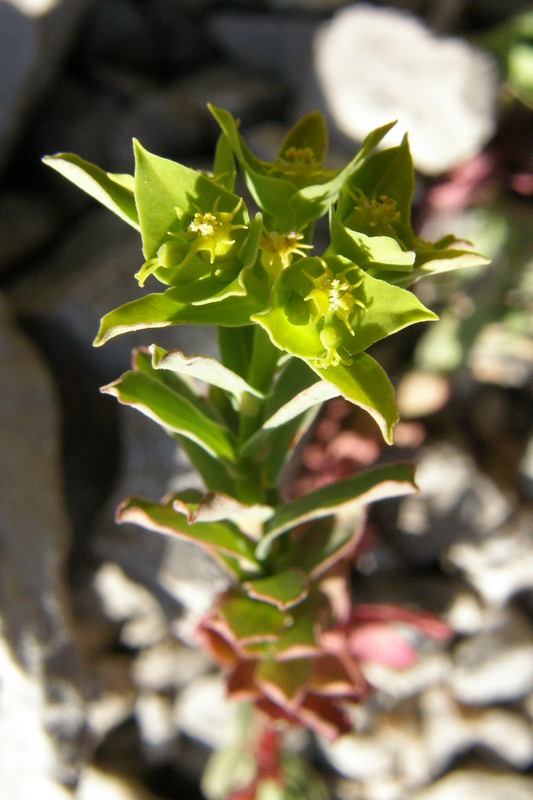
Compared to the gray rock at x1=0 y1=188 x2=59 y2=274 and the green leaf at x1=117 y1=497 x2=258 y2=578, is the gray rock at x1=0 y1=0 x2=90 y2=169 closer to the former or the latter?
the gray rock at x1=0 y1=188 x2=59 y2=274

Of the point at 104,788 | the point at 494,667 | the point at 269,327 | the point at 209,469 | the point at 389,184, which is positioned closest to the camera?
the point at 269,327

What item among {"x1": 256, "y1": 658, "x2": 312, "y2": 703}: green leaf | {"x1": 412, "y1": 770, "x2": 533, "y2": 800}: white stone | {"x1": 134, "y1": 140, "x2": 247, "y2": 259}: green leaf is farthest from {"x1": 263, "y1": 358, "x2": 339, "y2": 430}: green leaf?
{"x1": 412, "y1": 770, "x2": 533, "y2": 800}: white stone

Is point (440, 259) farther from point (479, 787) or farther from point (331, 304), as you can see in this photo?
point (479, 787)

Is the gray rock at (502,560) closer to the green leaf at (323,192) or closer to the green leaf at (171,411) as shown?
the green leaf at (171,411)

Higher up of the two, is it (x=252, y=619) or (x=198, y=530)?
(x=198, y=530)

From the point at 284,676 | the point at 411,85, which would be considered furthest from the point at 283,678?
the point at 411,85

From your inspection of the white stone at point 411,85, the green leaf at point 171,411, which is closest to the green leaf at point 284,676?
the green leaf at point 171,411

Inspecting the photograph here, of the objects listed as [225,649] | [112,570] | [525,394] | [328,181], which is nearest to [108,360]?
[112,570]
